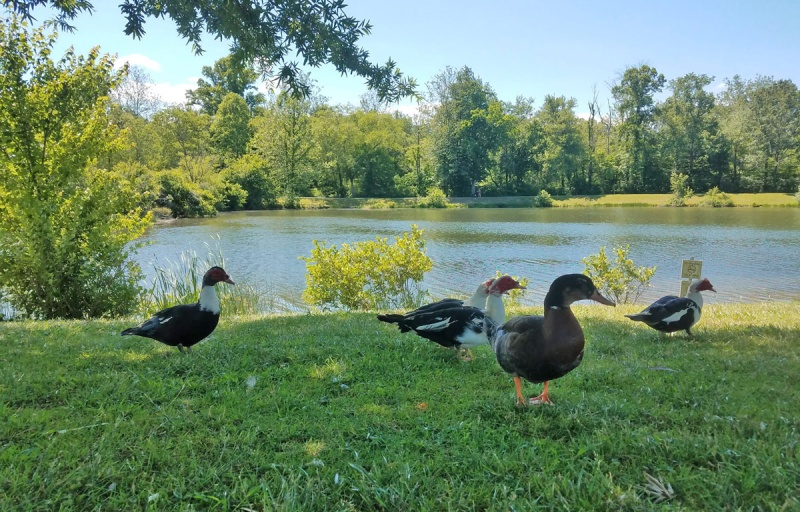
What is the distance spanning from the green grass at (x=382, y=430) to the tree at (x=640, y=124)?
64.2m

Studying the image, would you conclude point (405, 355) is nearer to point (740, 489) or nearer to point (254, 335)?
point (254, 335)

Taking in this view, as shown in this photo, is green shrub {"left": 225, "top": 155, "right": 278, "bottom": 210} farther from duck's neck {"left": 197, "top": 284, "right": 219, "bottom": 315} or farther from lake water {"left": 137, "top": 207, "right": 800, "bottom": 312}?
duck's neck {"left": 197, "top": 284, "right": 219, "bottom": 315}

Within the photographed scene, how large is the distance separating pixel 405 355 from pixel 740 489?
322cm

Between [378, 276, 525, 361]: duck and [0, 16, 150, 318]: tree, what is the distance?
6836 mm

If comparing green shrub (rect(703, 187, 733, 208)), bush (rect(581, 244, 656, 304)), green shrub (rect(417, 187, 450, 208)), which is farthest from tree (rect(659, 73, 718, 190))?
bush (rect(581, 244, 656, 304))

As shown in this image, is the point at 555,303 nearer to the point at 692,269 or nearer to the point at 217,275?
the point at 217,275

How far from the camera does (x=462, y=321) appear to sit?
15.7 feet

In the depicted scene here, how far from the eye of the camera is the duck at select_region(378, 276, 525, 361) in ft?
15.5

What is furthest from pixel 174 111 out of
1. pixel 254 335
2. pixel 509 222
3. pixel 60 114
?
pixel 254 335

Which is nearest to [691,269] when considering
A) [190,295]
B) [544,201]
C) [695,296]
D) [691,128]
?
[695,296]

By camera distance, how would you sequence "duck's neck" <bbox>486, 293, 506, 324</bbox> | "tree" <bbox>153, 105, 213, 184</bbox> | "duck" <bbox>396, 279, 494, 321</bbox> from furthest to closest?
"tree" <bbox>153, 105, 213, 184</bbox>
"duck" <bbox>396, 279, 494, 321</bbox>
"duck's neck" <bbox>486, 293, 506, 324</bbox>

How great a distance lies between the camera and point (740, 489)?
103 inches

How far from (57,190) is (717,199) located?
61337 mm

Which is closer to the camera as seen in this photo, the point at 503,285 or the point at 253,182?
the point at 503,285
